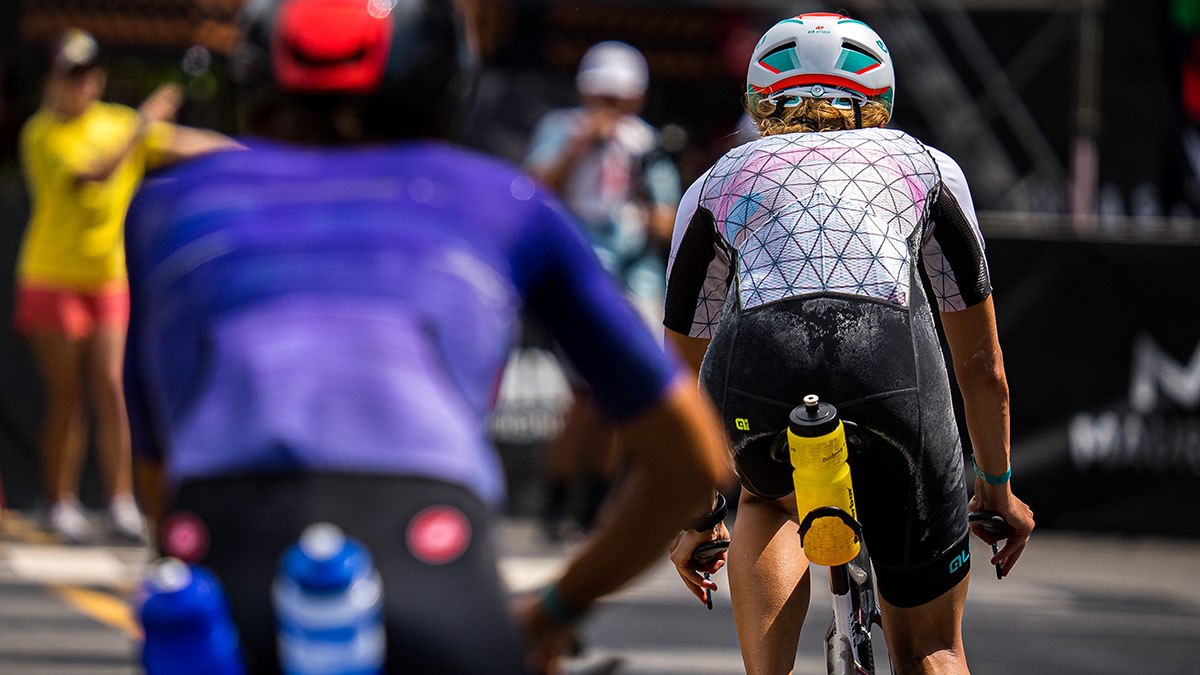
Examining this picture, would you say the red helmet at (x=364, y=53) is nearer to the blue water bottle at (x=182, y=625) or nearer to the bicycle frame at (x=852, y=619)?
the blue water bottle at (x=182, y=625)

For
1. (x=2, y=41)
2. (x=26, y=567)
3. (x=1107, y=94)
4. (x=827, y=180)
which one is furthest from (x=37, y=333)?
(x=1107, y=94)

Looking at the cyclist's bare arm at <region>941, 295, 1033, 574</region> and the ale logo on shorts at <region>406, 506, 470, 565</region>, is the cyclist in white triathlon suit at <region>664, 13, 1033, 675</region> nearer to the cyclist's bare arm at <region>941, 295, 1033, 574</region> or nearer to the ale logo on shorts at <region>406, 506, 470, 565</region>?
the cyclist's bare arm at <region>941, 295, 1033, 574</region>

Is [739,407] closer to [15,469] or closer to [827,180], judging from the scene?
[827,180]

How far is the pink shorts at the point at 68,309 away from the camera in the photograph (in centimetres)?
841

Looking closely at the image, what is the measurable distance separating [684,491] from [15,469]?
26.6ft

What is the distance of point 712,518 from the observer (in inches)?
147

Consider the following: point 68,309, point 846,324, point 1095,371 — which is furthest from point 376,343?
point 1095,371

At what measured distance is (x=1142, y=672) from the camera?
659 cm

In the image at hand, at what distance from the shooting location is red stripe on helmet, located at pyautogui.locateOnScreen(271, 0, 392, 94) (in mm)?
1979

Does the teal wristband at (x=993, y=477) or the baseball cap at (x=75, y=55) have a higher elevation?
the baseball cap at (x=75, y=55)

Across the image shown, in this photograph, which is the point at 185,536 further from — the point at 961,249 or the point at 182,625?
the point at 961,249

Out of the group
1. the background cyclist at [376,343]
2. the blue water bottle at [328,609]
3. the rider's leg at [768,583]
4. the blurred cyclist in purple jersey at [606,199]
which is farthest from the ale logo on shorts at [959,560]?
the blurred cyclist in purple jersey at [606,199]

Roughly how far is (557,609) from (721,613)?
570 centimetres

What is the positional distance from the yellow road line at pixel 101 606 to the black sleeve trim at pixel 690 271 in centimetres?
380
